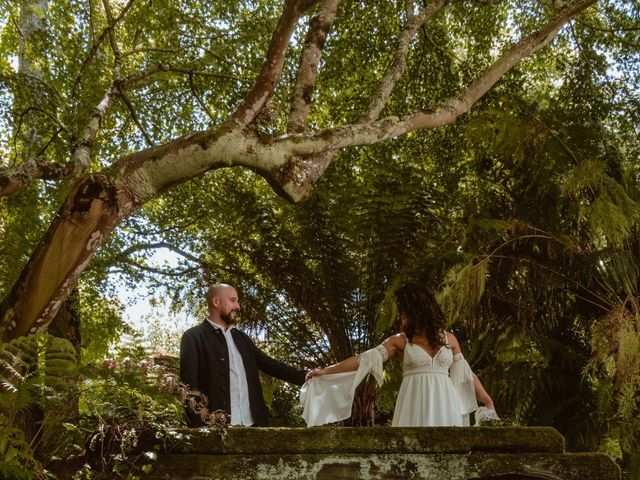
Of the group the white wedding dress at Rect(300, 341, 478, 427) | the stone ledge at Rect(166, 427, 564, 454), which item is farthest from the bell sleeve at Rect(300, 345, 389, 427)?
the stone ledge at Rect(166, 427, 564, 454)

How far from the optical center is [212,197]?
32.9ft

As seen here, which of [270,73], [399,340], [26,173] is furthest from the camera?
[270,73]

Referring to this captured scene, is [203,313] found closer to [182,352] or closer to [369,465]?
[182,352]

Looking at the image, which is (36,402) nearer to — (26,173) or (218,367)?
(218,367)

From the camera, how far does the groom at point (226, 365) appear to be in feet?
14.8

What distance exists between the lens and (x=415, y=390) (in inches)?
178

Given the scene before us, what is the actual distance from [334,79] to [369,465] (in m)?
8.11

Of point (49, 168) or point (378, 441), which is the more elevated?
point (49, 168)

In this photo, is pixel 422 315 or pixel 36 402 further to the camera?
pixel 422 315

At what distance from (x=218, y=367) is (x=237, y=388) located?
231mm

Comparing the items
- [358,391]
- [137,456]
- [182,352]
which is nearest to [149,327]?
[358,391]

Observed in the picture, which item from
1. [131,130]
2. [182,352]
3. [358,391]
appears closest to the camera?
[182,352]

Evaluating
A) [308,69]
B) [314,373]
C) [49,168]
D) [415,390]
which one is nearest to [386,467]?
[314,373]

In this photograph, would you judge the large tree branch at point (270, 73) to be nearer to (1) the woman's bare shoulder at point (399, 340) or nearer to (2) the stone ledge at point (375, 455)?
(1) the woman's bare shoulder at point (399, 340)
